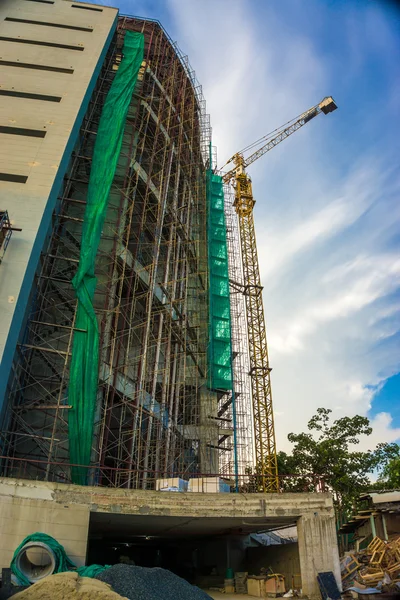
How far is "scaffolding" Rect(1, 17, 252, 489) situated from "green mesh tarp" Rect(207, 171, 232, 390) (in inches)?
25.3

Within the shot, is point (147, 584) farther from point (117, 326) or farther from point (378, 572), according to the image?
point (117, 326)

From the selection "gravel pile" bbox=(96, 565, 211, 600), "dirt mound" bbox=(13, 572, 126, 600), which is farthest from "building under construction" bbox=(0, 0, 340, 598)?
"dirt mound" bbox=(13, 572, 126, 600)

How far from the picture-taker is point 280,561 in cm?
1755

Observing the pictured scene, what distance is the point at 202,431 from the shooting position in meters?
28.0

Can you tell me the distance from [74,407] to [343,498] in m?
25.1

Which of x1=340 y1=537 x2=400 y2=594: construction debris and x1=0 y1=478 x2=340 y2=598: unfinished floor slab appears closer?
x1=0 y1=478 x2=340 y2=598: unfinished floor slab

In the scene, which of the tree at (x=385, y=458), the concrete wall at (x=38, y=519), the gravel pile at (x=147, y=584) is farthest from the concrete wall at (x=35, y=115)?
the tree at (x=385, y=458)

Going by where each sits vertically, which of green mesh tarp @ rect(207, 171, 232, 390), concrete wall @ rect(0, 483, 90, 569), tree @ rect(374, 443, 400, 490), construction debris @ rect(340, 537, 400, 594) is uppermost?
green mesh tarp @ rect(207, 171, 232, 390)

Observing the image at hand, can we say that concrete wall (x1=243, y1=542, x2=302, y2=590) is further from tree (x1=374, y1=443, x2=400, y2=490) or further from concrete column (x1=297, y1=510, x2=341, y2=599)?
tree (x1=374, y1=443, x2=400, y2=490)

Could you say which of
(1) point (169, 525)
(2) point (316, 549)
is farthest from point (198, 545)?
(2) point (316, 549)

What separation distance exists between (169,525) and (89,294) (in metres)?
9.09

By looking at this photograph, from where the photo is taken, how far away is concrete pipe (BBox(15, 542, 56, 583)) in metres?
12.2

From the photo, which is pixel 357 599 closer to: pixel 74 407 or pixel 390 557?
pixel 390 557

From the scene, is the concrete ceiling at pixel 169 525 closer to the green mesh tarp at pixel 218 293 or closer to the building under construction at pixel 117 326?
the building under construction at pixel 117 326
